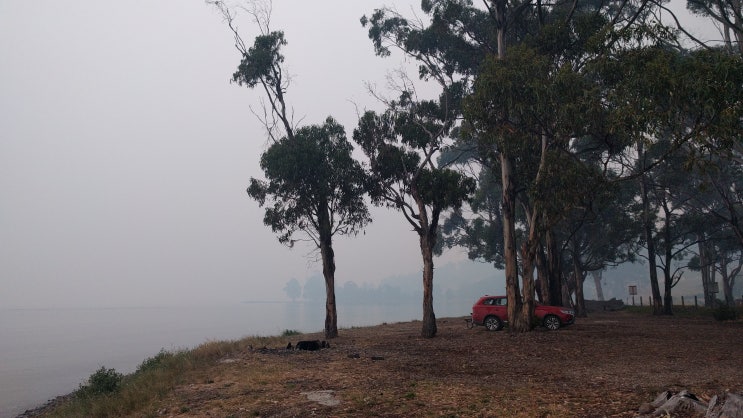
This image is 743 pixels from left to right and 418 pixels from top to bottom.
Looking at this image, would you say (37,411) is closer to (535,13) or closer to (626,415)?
(626,415)

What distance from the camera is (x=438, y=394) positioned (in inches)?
438

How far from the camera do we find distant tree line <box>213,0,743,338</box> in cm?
1667

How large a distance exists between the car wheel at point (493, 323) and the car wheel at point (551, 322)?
207cm

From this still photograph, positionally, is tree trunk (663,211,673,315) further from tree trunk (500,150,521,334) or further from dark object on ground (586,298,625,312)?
tree trunk (500,150,521,334)

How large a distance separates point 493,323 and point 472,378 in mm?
13608

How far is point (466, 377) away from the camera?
13.2 meters

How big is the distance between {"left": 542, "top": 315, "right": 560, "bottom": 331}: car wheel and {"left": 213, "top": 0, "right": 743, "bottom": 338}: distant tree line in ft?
4.55

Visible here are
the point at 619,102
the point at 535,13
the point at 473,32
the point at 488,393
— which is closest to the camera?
the point at 488,393

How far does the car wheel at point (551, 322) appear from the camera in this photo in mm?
25375

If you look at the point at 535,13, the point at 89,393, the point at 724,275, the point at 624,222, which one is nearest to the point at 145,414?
the point at 89,393

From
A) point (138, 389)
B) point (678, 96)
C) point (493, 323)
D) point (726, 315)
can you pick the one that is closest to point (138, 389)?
point (138, 389)

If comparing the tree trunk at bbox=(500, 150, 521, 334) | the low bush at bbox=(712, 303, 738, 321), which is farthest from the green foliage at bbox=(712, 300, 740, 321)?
the tree trunk at bbox=(500, 150, 521, 334)

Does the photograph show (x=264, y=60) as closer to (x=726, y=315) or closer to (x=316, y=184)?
(x=316, y=184)

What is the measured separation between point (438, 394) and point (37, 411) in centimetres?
2033
